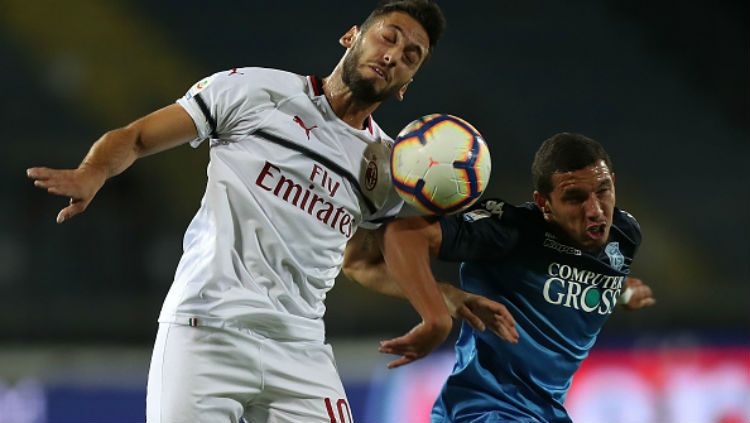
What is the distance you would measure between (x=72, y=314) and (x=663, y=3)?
8.14m

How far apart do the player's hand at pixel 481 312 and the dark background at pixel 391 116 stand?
11.7 ft

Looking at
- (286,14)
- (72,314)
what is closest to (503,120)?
(286,14)

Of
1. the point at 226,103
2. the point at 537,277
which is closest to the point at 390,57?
the point at 226,103

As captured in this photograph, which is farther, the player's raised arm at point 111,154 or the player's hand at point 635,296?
the player's hand at point 635,296

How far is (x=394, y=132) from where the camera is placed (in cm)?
1076

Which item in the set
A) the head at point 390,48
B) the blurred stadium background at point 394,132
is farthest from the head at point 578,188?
the blurred stadium background at point 394,132

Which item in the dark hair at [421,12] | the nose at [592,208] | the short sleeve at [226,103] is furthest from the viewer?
the dark hair at [421,12]

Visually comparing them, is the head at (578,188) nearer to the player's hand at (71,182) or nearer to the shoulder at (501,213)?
the shoulder at (501,213)

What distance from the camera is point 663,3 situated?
1227 centimetres

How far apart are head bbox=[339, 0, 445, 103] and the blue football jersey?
0.56m

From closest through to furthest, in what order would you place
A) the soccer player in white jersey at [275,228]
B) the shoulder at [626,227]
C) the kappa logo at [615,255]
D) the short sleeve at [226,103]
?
the soccer player in white jersey at [275,228] < the short sleeve at [226,103] < the kappa logo at [615,255] < the shoulder at [626,227]

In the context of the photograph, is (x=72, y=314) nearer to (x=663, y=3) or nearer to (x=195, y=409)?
(x=195, y=409)

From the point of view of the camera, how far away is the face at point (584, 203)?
11.6 feet

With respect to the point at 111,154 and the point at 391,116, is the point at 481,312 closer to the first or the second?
the point at 111,154
